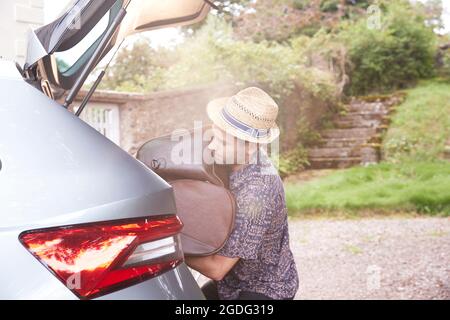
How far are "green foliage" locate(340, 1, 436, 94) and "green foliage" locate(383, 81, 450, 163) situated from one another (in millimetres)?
1052

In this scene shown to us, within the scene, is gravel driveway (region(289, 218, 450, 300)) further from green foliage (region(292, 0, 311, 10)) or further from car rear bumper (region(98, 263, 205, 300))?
green foliage (region(292, 0, 311, 10))

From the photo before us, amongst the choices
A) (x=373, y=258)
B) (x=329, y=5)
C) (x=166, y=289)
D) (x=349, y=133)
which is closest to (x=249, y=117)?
(x=166, y=289)

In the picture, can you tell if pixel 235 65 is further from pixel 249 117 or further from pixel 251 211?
pixel 251 211

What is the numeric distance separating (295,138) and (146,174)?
925cm

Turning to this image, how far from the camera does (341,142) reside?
10922 mm

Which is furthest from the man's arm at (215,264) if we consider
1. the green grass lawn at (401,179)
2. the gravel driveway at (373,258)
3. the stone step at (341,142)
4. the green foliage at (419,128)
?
the stone step at (341,142)

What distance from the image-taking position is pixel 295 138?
10.6m

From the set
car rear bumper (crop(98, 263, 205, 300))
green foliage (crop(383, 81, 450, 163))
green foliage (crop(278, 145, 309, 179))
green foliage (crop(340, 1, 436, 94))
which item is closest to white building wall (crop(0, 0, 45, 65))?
car rear bumper (crop(98, 263, 205, 300))

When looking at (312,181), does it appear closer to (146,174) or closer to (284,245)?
(284,245)

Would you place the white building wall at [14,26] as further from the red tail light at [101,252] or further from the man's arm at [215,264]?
the red tail light at [101,252]

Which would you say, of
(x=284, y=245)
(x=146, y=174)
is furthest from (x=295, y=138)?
(x=146, y=174)

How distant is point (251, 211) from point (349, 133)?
381 inches

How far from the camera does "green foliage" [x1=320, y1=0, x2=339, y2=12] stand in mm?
14406

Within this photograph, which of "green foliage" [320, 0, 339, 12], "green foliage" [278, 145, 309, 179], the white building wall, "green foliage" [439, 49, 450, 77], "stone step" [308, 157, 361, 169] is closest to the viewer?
the white building wall
